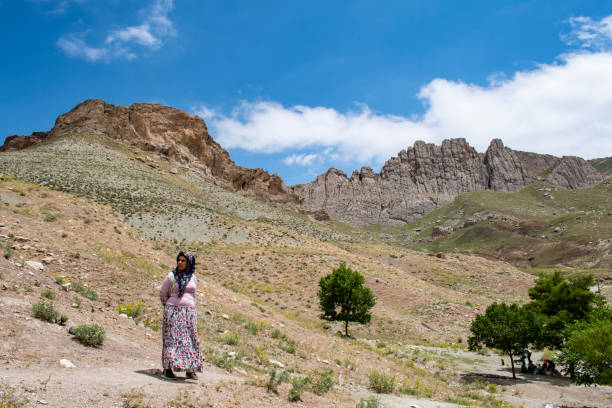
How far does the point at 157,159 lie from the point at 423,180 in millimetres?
144740

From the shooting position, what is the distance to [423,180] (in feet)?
617

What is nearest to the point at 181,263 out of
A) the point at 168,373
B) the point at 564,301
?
the point at 168,373

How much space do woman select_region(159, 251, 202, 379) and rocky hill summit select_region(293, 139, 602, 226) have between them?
169045 millimetres

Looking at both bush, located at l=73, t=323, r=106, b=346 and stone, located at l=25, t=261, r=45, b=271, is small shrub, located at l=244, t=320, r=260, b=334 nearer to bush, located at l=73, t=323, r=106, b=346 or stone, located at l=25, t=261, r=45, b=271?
bush, located at l=73, t=323, r=106, b=346

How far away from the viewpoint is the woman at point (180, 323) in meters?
6.14

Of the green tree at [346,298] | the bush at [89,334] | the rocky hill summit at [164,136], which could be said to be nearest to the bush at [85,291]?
the bush at [89,334]

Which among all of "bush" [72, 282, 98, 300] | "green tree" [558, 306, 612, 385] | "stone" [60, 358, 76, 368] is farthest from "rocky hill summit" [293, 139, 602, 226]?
"stone" [60, 358, 76, 368]

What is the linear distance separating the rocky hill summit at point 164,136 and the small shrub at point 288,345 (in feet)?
226

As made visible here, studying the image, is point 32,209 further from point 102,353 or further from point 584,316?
point 584,316

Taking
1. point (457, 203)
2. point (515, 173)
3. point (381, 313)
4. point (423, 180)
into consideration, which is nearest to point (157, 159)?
point (381, 313)

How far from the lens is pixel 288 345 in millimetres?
11664

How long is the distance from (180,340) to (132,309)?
4551 mm

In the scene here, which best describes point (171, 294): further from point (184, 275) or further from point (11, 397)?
point (11, 397)

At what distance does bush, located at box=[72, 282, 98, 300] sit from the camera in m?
9.28
